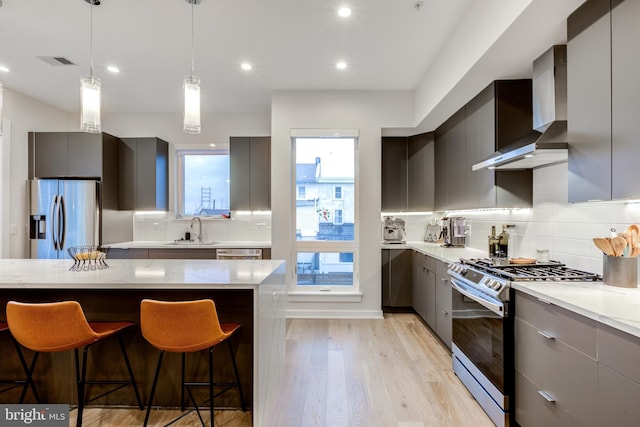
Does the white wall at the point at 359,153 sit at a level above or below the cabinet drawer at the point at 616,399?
above

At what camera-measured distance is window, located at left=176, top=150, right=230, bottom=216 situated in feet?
17.3

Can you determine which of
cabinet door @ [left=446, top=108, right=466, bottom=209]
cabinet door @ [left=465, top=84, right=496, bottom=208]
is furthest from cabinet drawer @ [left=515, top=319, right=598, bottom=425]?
cabinet door @ [left=446, top=108, right=466, bottom=209]

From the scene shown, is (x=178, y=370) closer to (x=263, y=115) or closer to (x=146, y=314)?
(x=146, y=314)

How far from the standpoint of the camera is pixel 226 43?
10.3 feet

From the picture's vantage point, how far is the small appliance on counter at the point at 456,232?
4.11 metres

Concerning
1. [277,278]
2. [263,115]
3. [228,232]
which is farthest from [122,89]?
[277,278]

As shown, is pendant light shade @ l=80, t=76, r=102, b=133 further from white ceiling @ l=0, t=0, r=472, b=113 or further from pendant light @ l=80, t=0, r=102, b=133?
white ceiling @ l=0, t=0, r=472, b=113

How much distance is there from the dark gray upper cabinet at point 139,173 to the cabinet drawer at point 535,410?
4.78 m

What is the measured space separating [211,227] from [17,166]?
8.23 feet

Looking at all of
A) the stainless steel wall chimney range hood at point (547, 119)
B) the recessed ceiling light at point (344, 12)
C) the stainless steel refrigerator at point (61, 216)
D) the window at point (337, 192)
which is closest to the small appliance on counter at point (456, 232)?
the window at point (337, 192)

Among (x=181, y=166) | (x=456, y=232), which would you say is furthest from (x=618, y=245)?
(x=181, y=166)

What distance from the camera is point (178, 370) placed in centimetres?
228

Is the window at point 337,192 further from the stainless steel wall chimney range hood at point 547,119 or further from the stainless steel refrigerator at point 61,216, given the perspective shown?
the stainless steel refrigerator at point 61,216

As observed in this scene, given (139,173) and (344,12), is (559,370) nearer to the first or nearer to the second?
(344,12)
